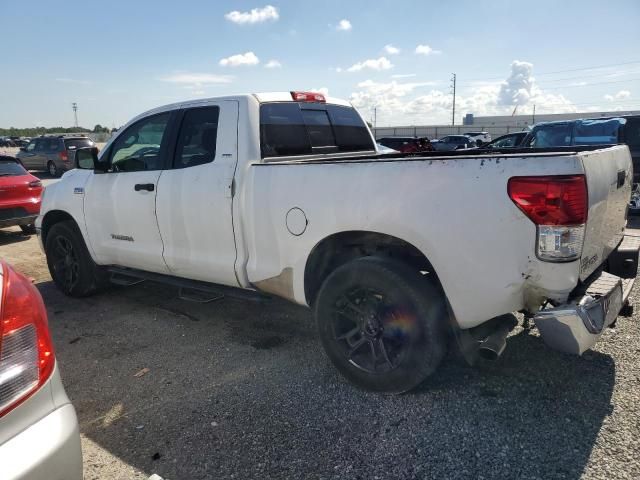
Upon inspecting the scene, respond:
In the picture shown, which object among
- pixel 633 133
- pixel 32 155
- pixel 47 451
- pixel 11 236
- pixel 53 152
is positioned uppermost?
pixel 633 133

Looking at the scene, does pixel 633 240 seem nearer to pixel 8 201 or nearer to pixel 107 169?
pixel 107 169

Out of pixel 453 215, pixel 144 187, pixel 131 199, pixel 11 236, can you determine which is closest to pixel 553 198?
pixel 453 215

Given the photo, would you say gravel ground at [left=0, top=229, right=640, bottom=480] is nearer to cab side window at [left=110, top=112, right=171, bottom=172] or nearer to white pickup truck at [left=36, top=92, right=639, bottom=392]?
white pickup truck at [left=36, top=92, right=639, bottom=392]

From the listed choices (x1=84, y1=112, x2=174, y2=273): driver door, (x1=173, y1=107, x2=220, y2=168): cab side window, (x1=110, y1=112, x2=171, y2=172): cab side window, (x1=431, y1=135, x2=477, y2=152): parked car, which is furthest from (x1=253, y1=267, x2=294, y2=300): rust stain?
(x1=431, y1=135, x2=477, y2=152): parked car

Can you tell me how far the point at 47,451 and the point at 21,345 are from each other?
0.37 m

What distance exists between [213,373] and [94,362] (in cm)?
106

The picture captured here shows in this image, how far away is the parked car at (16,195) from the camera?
8.52 m

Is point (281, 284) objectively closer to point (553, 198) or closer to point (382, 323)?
point (382, 323)

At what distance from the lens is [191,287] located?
13.8 ft

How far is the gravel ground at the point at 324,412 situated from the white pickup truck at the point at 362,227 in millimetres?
346

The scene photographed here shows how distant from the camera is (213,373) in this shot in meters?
3.58

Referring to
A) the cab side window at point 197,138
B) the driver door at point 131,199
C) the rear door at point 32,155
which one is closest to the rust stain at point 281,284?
the cab side window at point 197,138

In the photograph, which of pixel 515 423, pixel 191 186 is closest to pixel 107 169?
pixel 191 186

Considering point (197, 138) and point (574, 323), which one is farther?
point (197, 138)
